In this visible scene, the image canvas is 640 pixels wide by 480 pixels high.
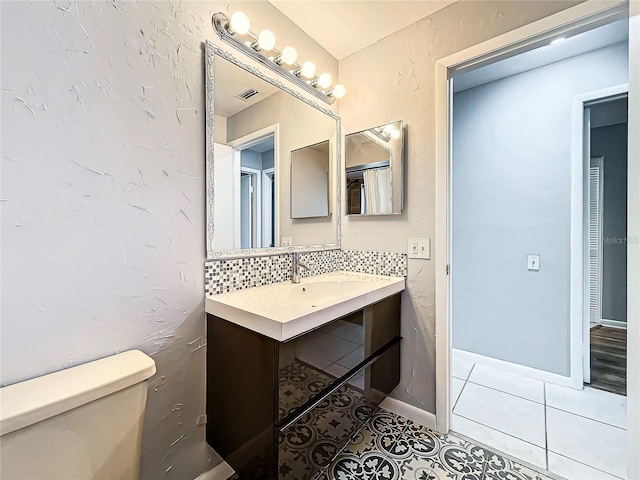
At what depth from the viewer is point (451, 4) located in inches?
59.6

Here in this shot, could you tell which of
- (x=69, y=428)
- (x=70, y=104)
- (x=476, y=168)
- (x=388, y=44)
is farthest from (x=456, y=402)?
(x=70, y=104)

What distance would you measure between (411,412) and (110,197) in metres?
1.90

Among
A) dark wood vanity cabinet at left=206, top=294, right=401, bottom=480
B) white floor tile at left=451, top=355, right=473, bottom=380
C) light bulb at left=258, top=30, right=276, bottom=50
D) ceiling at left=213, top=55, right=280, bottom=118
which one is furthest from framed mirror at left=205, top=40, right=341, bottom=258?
white floor tile at left=451, top=355, right=473, bottom=380

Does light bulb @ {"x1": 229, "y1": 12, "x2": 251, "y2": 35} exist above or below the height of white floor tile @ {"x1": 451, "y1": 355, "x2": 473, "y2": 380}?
above

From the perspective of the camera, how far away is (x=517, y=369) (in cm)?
226

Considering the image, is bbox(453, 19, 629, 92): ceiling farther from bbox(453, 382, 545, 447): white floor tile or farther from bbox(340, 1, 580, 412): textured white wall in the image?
bbox(453, 382, 545, 447): white floor tile

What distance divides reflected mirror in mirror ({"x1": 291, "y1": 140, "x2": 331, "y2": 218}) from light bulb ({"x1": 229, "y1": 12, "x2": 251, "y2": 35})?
642 mm

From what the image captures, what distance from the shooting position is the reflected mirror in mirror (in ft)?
5.75

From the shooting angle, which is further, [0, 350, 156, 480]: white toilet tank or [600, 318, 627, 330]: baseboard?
[600, 318, 627, 330]: baseboard

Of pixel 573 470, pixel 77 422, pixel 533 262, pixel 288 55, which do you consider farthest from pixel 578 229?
pixel 77 422

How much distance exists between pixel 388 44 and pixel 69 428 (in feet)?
7.52

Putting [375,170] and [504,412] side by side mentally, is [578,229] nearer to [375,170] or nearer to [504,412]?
[504,412]

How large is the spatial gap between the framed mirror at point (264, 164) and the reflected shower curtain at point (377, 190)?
0.76 ft

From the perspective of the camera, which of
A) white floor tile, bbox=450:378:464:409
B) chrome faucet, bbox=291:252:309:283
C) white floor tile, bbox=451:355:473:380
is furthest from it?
white floor tile, bbox=451:355:473:380
